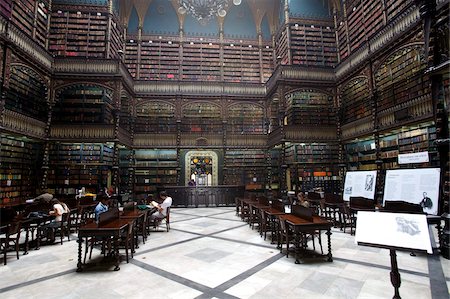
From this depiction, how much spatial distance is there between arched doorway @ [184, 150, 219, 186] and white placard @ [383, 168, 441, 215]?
8.74 metres

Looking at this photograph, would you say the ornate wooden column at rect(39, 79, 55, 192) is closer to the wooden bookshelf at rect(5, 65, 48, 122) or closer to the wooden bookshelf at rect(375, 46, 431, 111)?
the wooden bookshelf at rect(5, 65, 48, 122)

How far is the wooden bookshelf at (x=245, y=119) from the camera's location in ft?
43.2

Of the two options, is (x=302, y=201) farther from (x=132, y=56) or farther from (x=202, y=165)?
(x=132, y=56)

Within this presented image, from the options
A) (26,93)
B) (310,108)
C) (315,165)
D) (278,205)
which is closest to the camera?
(278,205)

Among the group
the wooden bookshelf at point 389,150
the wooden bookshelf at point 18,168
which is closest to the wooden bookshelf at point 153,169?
the wooden bookshelf at point 18,168

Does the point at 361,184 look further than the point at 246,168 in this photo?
No

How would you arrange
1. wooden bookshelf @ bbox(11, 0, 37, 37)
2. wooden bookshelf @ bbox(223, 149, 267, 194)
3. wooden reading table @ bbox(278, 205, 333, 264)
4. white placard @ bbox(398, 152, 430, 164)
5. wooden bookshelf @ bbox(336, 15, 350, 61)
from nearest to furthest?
wooden reading table @ bbox(278, 205, 333, 264)
white placard @ bbox(398, 152, 430, 164)
wooden bookshelf @ bbox(11, 0, 37, 37)
wooden bookshelf @ bbox(336, 15, 350, 61)
wooden bookshelf @ bbox(223, 149, 267, 194)

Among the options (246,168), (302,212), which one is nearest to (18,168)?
(246,168)

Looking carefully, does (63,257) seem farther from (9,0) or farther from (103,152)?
(9,0)

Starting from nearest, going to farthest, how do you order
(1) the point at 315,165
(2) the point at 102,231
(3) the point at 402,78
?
(2) the point at 102,231
(3) the point at 402,78
(1) the point at 315,165

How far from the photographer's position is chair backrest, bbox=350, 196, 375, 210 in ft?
16.1

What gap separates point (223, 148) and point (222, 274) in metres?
9.73

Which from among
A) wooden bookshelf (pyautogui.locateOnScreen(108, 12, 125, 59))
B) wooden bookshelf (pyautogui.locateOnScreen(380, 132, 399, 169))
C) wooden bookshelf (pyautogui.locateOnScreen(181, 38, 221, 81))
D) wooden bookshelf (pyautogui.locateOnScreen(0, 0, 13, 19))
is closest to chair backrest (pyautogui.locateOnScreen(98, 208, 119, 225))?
wooden bookshelf (pyautogui.locateOnScreen(0, 0, 13, 19))

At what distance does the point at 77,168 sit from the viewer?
34.4 feet
